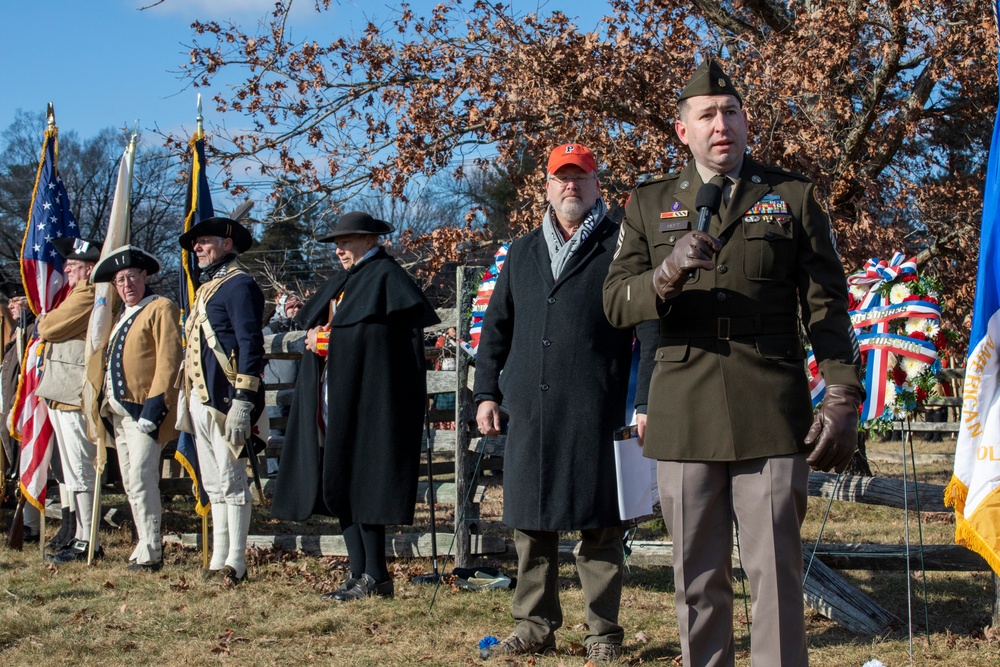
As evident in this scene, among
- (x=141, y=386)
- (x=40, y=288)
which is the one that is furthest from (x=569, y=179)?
(x=40, y=288)

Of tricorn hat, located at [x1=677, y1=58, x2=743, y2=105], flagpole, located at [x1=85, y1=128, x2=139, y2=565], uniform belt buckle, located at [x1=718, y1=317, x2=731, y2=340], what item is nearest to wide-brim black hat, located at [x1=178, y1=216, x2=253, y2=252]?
flagpole, located at [x1=85, y1=128, x2=139, y2=565]

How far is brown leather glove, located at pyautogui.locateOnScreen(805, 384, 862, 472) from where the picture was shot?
128 inches

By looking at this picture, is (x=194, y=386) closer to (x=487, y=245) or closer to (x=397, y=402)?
(x=397, y=402)

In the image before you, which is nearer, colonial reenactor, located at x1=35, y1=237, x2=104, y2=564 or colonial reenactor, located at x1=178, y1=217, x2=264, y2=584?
colonial reenactor, located at x1=178, y1=217, x2=264, y2=584

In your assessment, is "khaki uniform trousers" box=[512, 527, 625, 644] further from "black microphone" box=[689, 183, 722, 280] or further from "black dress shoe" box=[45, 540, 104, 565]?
"black dress shoe" box=[45, 540, 104, 565]

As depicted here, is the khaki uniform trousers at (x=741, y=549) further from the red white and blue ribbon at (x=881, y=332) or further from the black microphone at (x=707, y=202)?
the red white and blue ribbon at (x=881, y=332)

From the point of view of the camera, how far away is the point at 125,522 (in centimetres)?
913

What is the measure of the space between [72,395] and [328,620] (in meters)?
3.39

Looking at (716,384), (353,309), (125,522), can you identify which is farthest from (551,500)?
(125,522)

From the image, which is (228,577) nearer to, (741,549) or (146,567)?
(146,567)

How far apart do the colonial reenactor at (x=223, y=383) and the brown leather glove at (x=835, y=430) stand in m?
3.99

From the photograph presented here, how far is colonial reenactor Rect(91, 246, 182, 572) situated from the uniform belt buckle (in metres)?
4.63

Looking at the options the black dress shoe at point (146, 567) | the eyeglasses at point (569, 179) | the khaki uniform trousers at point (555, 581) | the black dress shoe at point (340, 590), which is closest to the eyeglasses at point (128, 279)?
the black dress shoe at point (146, 567)

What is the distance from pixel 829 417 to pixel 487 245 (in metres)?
8.51
